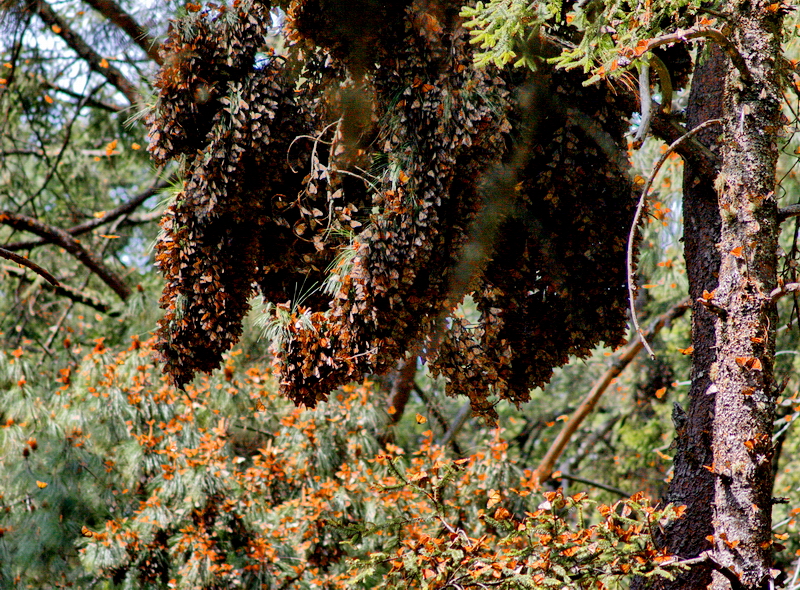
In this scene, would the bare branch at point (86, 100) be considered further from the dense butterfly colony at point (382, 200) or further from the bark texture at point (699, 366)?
the bark texture at point (699, 366)

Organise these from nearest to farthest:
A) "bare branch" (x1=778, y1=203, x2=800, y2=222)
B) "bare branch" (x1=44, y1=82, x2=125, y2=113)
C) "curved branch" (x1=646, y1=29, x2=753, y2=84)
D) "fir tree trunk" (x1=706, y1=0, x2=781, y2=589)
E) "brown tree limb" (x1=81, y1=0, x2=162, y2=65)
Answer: "curved branch" (x1=646, y1=29, x2=753, y2=84)
"fir tree trunk" (x1=706, y1=0, x2=781, y2=589)
"bare branch" (x1=778, y1=203, x2=800, y2=222)
"brown tree limb" (x1=81, y1=0, x2=162, y2=65)
"bare branch" (x1=44, y1=82, x2=125, y2=113)

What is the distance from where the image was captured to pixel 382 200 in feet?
8.27

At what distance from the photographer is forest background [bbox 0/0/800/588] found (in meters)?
2.57

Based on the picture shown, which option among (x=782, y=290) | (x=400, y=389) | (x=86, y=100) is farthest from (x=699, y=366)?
(x=86, y=100)

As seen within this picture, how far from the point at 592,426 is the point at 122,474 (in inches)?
212

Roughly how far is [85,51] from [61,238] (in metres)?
1.45

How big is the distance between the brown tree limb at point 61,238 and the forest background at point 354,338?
38 mm

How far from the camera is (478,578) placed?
2.61 m

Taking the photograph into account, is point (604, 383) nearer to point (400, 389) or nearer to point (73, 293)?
point (400, 389)

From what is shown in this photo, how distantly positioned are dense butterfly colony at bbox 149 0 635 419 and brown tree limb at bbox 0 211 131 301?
316 cm

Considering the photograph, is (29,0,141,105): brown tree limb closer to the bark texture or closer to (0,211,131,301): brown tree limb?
(0,211,131,301): brown tree limb

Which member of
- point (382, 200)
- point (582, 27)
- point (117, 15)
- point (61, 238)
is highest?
point (117, 15)

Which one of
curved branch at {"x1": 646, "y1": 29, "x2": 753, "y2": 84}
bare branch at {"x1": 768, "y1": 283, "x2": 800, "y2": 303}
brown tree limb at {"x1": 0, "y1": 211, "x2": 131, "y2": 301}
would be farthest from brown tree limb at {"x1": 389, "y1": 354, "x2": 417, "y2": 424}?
curved branch at {"x1": 646, "y1": 29, "x2": 753, "y2": 84}

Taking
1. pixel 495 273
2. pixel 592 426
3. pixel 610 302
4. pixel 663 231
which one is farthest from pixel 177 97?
pixel 592 426
